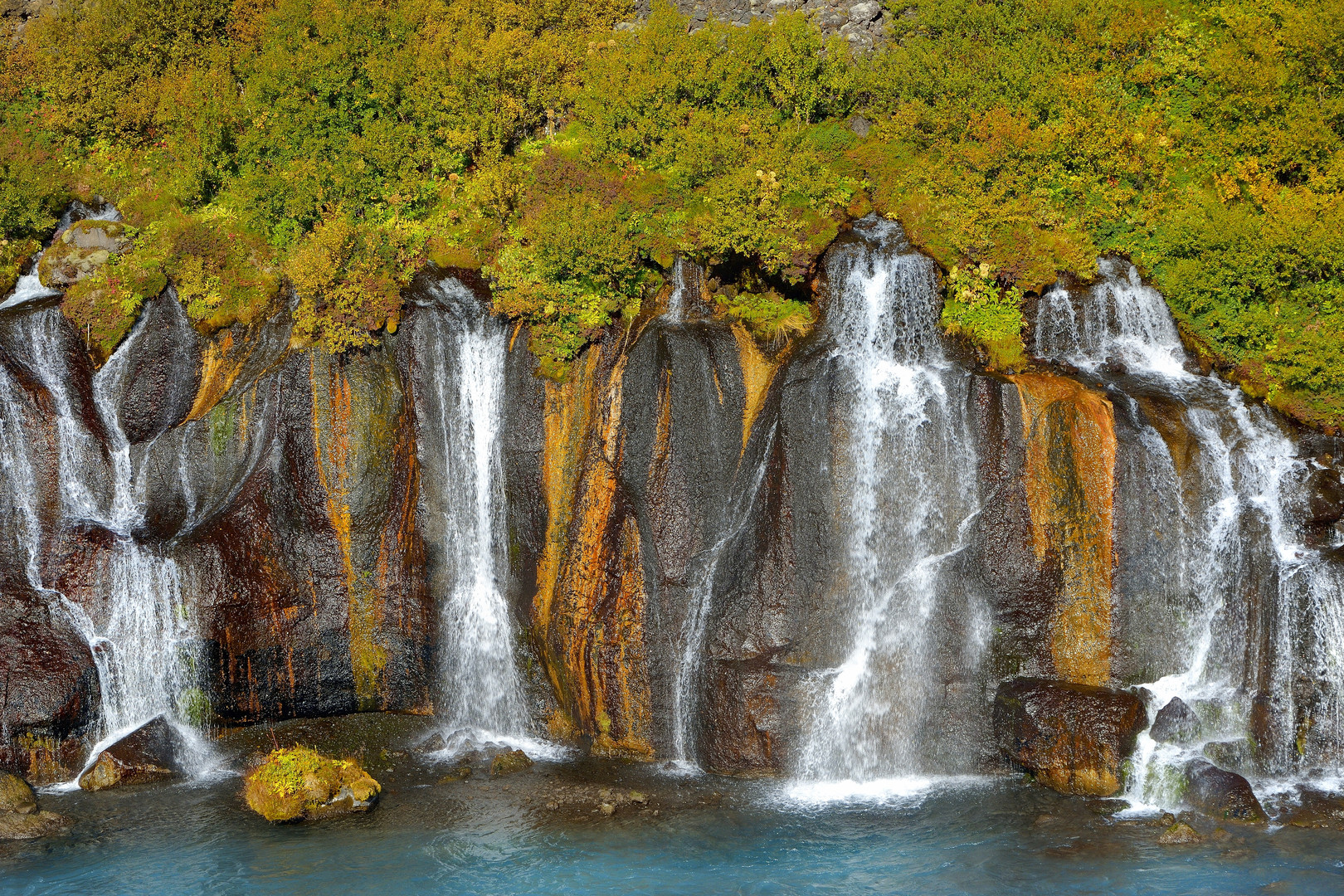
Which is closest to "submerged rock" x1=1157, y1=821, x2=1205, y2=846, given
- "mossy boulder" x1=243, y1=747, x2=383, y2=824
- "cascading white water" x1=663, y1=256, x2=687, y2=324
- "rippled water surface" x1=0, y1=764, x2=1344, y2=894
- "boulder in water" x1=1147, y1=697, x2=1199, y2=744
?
"rippled water surface" x1=0, y1=764, x2=1344, y2=894

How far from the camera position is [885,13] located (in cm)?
3391

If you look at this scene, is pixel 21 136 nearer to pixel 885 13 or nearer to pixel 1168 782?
pixel 885 13

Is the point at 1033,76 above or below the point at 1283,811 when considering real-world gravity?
above

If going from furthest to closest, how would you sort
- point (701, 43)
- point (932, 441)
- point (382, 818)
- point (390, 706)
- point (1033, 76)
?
1. point (701, 43)
2. point (1033, 76)
3. point (390, 706)
4. point (932, 441)
5. point (382, 818)

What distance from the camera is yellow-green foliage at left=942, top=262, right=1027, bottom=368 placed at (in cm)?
2334

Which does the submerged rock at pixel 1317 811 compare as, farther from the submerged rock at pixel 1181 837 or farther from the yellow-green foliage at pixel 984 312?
the yellow-green foliage at pixel 984 312

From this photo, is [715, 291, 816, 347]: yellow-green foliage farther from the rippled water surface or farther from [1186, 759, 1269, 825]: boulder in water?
[1186, 759, 1269, 825]: boulder in water

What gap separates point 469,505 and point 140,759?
7.98 meters

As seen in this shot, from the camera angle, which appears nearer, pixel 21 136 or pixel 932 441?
pixel 932 441

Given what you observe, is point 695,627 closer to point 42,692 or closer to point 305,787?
point 305,787

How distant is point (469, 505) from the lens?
79.0 feet

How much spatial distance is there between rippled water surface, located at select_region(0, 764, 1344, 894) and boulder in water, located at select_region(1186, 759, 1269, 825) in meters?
0.41

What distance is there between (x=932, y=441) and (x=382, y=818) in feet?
40.4

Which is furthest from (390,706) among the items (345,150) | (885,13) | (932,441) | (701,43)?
(885,13)
